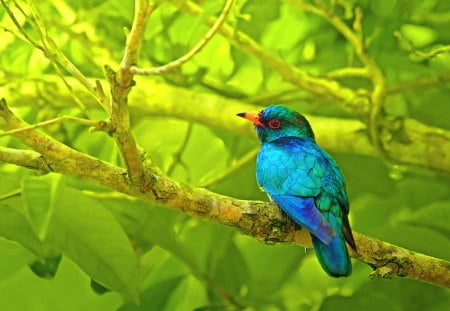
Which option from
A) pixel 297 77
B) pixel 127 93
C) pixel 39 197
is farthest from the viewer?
pixel 297 77

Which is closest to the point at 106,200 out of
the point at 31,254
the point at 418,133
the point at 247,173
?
the point at 31,254

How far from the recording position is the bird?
1.00m

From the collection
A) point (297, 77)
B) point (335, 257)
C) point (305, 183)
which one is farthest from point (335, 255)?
point (297, 77)

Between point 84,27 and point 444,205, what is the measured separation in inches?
27.4

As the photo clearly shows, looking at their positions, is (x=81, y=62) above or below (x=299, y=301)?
above

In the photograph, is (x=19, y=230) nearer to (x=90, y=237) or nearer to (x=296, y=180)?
(x=90, y=237)

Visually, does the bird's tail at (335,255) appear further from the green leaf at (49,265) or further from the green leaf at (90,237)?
the green leaf at (49,265)

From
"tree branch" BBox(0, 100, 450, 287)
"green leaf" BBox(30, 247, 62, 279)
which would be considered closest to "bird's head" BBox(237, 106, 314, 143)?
"tree branch" BBox(0, 100, 450, 287)

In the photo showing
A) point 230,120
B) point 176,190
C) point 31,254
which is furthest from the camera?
point 230,120

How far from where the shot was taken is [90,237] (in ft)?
3.79

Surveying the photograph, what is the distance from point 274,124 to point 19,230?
0.38 m

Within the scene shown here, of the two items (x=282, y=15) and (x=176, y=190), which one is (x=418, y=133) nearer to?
(x=282, y=15)

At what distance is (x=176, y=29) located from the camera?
4.93 feet

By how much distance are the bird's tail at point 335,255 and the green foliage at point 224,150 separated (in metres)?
0.33
